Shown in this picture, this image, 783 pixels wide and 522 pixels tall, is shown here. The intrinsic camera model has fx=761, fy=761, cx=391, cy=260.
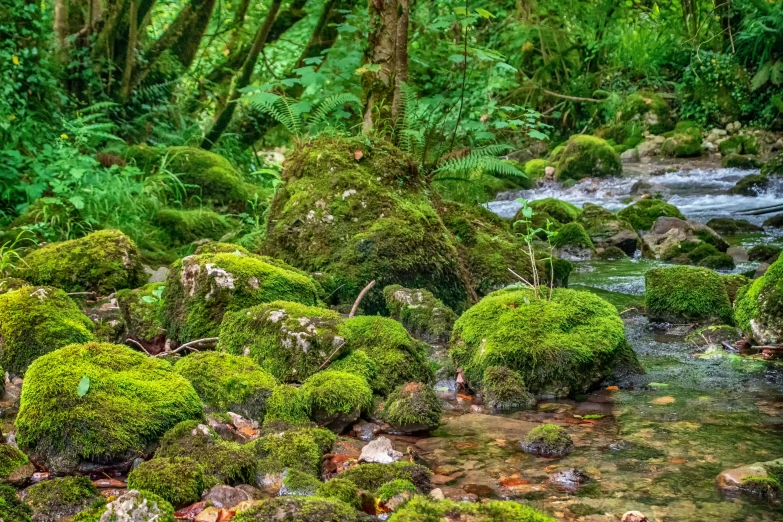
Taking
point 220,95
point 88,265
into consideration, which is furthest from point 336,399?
point 220,95

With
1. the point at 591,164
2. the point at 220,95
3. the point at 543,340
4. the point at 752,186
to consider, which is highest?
the point at 220,95

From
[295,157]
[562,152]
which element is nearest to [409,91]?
[295,157]

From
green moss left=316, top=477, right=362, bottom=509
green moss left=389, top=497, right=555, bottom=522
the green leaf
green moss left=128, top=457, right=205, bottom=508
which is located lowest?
green moss left=316, top=477, right=362, bottom=509

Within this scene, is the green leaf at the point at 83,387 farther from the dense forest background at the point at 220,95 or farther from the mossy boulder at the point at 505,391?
the dense forest background at the point at 220,95

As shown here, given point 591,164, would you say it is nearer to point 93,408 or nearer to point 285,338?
point 285,338

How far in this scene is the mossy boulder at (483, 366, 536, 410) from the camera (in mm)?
4301

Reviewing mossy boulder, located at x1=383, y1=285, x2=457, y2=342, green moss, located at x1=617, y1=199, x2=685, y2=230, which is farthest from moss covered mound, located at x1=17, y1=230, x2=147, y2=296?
green moss, located at x1=617, y1=199, x2=685, y2=230

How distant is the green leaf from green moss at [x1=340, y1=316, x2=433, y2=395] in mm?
1485

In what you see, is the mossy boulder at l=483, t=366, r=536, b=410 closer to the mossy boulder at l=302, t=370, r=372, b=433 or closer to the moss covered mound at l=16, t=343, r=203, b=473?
the mossy boulder at l=302, t=370, r=372, b=433

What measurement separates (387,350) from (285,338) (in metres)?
0.60

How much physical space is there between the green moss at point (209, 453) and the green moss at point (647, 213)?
9064 millimetres

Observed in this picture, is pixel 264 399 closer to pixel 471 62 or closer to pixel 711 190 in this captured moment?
pixel 471 62

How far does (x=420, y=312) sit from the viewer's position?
5738 mm

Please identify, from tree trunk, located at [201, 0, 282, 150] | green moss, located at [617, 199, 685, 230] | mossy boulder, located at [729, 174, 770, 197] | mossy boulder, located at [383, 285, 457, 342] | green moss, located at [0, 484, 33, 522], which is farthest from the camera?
mossy boulder, located at [729, 174, 770, 197]
